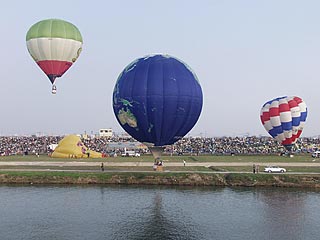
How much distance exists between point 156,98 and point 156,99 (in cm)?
9

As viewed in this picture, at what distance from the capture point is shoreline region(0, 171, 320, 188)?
129 feet

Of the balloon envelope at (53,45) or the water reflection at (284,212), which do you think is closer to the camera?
the water reflection at (284,212)

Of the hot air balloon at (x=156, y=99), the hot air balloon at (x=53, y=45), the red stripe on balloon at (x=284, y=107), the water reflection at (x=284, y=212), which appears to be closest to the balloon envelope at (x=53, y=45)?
the hot air balloon at (x=53, y=45)

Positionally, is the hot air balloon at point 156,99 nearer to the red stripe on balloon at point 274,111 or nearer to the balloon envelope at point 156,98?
the balloon envelope at point 156,98

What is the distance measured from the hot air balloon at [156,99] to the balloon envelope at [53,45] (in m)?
11.6

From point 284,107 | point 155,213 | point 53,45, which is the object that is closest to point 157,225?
point 155,213

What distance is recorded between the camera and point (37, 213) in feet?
91.2

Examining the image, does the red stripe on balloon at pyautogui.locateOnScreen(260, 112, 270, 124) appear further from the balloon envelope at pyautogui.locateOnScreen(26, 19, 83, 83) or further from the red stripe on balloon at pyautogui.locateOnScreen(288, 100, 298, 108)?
the balloon envelope at pyautogui.locateOnScreen(26, 19, 83, 83)

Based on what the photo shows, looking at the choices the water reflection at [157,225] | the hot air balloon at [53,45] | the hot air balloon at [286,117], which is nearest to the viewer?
the water reflection at [157,225]

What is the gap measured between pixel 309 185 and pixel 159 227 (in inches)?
816

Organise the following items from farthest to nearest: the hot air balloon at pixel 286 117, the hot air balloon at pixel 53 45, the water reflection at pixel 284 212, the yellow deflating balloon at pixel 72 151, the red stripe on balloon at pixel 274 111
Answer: the yellow deflating balloon at pixel 72 151, the red stripe on balloon at pixel 274 111, the hot air balloon at pixel 286 117, the hot air balloon at pixel 53 45, the water reflection at pixel 284 212

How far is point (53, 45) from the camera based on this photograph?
43875 millimetres

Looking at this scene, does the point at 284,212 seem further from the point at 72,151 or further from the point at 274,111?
the point at 72,151

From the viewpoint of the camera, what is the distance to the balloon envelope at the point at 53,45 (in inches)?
1730
